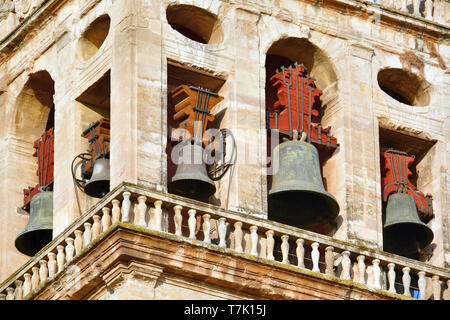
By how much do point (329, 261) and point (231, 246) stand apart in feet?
4.94

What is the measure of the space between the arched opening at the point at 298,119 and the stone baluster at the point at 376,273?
114cm

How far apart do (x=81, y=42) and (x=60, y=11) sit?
0.94 metres

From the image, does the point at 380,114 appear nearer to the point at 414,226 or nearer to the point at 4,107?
the point at 414,226

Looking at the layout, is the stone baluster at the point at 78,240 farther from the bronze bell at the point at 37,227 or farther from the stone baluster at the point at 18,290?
the bronze bell at the point at 37,227

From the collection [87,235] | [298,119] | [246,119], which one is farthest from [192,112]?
[87,235]

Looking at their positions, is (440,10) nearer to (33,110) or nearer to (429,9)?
(429,9)

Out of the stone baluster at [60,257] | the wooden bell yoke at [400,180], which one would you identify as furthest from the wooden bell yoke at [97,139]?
the wooden bell yoke at [400,180]

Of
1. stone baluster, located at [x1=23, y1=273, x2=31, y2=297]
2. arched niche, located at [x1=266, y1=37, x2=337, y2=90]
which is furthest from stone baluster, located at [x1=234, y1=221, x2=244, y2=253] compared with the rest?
arched niche, located at [x1=266, y1=37, x2=337, y2=90]

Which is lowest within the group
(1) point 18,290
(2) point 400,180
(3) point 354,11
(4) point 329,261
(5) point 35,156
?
(1) point 18,290

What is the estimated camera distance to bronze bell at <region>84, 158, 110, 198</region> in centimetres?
4044

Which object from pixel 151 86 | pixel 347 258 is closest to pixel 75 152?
pixel 151 86

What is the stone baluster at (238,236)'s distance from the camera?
128 ft

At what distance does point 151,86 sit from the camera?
4031 centimetres

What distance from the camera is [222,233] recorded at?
3912 cm
